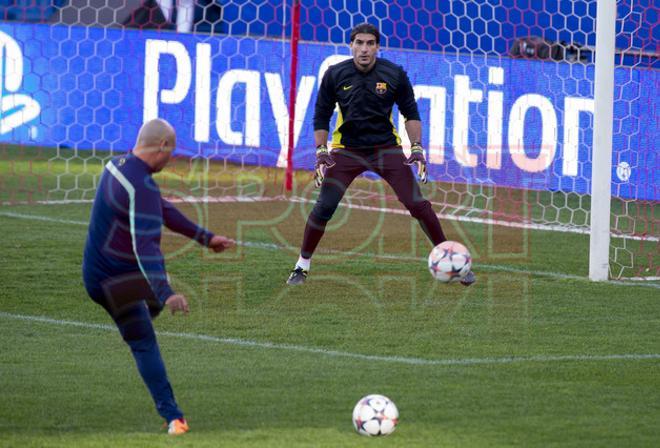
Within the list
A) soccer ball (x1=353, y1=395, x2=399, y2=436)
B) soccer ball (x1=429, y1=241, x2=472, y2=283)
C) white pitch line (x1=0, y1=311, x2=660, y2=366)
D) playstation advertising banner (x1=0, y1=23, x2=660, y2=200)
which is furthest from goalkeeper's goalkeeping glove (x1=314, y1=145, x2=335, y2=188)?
playstation advertising banner (x1=0, y1=23, x2=660, y2=200)

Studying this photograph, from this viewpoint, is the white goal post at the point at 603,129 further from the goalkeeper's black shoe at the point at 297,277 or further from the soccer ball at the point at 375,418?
the soccer ball at the point at 375,418

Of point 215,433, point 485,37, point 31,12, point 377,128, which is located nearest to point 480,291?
point 377,128

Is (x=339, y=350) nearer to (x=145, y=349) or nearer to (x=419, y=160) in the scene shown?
(x=145, y=349)

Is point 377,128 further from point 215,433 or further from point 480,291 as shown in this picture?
point 215,433

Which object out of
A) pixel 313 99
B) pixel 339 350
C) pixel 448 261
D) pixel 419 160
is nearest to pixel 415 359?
pixel 339 350

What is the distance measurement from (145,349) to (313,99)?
1233 cm

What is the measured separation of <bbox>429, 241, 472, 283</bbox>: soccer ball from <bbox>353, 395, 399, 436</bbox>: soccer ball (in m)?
3.32

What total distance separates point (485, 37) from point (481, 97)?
2.51 metres

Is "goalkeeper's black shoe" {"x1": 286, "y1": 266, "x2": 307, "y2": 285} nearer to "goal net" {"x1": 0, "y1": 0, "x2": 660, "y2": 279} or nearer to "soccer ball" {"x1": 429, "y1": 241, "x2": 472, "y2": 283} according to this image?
"soccer ball" {"x1": 429, "y1": 241, "x2": 472, "y2": 283}

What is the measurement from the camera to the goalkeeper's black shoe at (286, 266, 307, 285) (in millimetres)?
10828

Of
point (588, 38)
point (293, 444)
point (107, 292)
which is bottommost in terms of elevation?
point (293, 444)

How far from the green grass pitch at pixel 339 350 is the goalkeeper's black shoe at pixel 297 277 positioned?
5.3 inches

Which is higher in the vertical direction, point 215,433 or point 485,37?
point 485,37

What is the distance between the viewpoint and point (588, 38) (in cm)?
1908
